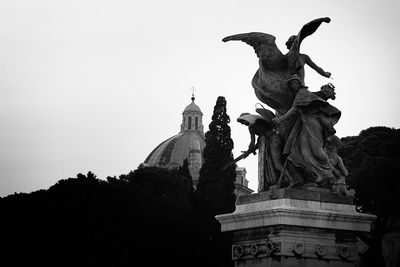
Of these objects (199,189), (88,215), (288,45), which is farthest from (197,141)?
(288,45)

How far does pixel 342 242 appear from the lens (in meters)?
15.1

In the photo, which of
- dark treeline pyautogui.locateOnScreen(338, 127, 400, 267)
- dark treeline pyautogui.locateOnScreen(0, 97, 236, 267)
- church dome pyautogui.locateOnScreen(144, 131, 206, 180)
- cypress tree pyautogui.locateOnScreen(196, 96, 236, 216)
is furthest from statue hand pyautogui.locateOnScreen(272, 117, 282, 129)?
church dome pyautogui.locateOnScreen(144, 131, 206, 180)

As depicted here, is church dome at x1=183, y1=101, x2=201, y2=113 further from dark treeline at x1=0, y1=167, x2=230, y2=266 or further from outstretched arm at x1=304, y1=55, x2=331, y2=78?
outstretched arm at x1=304, y1=55, x2=331, y2=78

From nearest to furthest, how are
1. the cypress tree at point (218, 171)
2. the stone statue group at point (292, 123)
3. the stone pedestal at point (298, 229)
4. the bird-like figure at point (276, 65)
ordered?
the stone pedestal at point (298, 229), the stone statue group at point (292, 123), the bird-like figure at point (276, 65), the cypress tree at point (218, 171)

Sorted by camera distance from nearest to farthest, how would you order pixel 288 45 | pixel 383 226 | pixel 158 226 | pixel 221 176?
pixel 288 45 < pixel 383 226 < pixel 158 226 < pixel 221 176

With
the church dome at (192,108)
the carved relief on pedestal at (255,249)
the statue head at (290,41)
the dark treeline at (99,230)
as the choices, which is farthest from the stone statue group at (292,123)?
the church dome at (192,108)

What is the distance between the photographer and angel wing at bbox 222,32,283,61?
16.7m

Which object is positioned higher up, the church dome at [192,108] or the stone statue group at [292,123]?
the church dome at [192,108]

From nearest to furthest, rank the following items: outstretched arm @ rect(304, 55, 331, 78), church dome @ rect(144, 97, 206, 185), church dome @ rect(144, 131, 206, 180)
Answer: outstretched arm @ rect(304, 55, 331, 78), church dome @ rect(144, 97, 206, 185), church dome @ rect(144, 131, 206, 180)

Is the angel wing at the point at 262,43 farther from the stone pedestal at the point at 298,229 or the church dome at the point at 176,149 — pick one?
the church dome at the point at 176,149

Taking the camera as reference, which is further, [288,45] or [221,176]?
[221,176]

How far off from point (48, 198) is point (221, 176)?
604 inches

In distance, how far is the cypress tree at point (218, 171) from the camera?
62312 millimetres

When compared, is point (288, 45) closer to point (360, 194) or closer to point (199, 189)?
point (360, 194)
